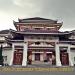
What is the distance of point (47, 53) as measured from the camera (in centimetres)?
3531

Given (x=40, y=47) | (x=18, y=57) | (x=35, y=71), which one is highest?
(x=40, y=47)

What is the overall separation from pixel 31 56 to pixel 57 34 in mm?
4651

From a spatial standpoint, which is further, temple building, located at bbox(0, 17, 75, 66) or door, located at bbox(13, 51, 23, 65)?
door, located at bbox(13, 51, 23, 65)

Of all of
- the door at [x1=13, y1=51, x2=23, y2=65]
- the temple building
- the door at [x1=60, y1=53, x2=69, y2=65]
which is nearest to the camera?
the temple building

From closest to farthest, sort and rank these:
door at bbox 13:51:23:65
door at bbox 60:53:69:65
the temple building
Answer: the temple building
door at bbox 13:51:23:65
door at bbox 60:53:69:65

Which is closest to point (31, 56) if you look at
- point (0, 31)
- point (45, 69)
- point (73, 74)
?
point (45, 69)

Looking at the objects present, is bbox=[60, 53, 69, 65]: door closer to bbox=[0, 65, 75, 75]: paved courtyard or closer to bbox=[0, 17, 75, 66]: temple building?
bbox=[0, 17, 75, 66]: temple building

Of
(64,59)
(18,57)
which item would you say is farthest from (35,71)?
(64,59)

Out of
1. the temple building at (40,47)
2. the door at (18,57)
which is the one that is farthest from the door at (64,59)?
the door at (18,57)

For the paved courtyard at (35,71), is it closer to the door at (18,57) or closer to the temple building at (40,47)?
the temple building at (40,47)

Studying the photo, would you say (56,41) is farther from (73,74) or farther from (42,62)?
(73,74)

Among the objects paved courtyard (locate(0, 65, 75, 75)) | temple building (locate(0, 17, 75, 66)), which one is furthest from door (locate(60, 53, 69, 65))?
paved courtyard (locate(0, 65, 75, 75))

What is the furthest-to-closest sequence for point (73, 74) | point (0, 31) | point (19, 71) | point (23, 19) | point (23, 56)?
point (0, 31) < point (23, 19) < point (23, 56) < point (19, 71) < point (73, 74)

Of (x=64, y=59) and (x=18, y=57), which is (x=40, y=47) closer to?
(x=18, y=57)
